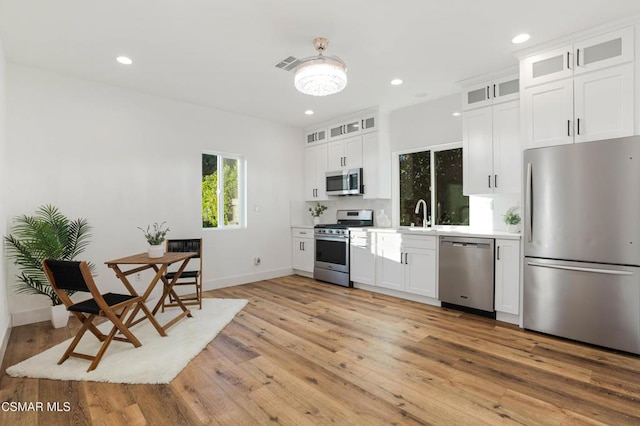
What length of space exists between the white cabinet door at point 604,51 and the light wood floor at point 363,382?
2542 mm

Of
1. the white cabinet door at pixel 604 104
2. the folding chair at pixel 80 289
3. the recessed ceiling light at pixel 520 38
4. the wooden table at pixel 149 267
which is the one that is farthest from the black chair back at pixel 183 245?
the white cabinet door at pixel 604 104

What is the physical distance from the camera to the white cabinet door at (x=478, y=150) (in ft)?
12.8

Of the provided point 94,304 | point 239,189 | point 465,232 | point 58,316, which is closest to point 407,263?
point 465,232

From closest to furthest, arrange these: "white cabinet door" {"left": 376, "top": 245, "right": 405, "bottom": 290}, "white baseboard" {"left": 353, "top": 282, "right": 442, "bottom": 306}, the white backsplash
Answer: the white backsplash, "white baseboard" {"left": 353, "top": 282, "right": 442, "bottom": 306}, "white cabinet door" {"left": 376, "top": 245, "right": 405, "bottom": 290}

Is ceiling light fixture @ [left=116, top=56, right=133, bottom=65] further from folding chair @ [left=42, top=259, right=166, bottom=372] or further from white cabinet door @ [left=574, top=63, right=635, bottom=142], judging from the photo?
white cabinet door @ [left=574, top=63, right=635, bottom=142]

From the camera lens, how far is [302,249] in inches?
237

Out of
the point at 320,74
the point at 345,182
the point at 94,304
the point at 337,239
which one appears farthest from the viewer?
the point at 345,182

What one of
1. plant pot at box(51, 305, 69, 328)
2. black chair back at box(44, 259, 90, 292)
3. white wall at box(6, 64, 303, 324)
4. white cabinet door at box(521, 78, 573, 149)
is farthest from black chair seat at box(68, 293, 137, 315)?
white cabinet door at box(521, 78, 573, 149)

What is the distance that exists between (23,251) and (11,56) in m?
2.03

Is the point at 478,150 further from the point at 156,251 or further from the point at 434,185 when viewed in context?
the point at 156,251

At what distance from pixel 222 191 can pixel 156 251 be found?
2.18m

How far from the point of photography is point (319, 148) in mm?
6129

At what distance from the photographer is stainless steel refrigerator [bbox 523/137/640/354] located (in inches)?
109

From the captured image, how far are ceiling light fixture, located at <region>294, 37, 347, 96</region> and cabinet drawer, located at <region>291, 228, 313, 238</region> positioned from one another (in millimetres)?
3211
